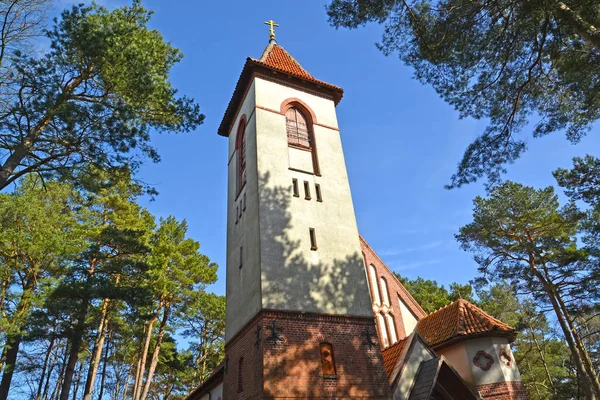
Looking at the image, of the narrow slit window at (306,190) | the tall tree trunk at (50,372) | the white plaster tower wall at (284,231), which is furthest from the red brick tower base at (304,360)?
the tall tree trunk at (50,372)

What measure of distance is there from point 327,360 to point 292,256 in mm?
3107

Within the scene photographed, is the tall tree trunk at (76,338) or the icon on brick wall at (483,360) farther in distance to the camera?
the tall tree trunk at (76,338)

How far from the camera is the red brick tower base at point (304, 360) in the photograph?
9523mm

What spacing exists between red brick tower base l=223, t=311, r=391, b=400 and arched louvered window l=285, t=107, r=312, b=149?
6723 mm

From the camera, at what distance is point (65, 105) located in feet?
30.3

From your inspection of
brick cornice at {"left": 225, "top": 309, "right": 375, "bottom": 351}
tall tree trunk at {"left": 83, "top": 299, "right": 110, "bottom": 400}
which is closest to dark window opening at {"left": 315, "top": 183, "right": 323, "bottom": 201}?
brick cornice at {"left": 225, "top": 309, "right": 375, "bottom": 351}

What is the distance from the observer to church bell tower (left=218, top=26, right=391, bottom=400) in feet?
33.1

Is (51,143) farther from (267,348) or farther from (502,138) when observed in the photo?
(502,138)

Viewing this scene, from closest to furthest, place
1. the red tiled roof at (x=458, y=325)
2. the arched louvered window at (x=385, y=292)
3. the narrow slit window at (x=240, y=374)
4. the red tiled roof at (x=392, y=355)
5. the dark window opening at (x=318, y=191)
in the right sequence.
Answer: the narrow slit window at (x=240, y=374)
the red tiled roof at (x=392, y=355)
the dark window opening at (x=318, y=191)
the red tiled roof at (x=458, y=325)
the arched louvered window at (x=385, y=292)

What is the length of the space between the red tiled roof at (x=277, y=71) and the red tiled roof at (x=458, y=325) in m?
10.4

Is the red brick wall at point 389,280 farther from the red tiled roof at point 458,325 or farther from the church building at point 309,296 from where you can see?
the red tiled roof at point 458,325

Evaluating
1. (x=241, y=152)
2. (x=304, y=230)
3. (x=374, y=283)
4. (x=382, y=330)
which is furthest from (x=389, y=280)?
(x=241, y=152)

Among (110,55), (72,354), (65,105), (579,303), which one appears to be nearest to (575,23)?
(110,55)

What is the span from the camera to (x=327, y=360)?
34.2 feet
